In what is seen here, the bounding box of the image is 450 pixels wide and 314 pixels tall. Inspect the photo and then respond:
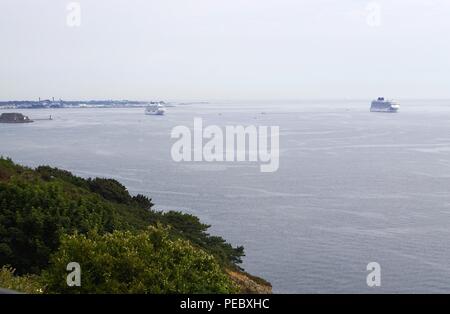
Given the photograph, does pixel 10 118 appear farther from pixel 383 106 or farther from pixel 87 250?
pixel 87 250

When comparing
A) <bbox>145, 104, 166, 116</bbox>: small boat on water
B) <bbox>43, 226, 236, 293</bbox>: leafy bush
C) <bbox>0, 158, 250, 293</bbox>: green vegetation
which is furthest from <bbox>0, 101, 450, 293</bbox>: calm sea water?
<bbox>145, 104, 166, 116</bbox>: small boat on water

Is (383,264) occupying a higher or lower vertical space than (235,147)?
lower

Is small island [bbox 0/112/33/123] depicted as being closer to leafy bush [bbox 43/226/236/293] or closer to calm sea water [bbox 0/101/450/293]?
calm sea water [bbox 0/101/450/293]

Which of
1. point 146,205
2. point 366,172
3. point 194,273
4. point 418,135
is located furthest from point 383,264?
point 418,135
